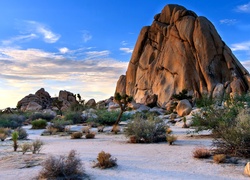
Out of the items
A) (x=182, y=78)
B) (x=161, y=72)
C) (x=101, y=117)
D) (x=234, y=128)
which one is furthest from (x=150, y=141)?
(x=161, y=72)

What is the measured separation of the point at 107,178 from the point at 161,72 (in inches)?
2268

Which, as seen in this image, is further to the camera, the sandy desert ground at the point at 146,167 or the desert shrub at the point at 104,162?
the desert shrub at the point at 104,162

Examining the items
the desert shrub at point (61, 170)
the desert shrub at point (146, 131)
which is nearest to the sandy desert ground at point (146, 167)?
the desert shrub at point (61, 170)

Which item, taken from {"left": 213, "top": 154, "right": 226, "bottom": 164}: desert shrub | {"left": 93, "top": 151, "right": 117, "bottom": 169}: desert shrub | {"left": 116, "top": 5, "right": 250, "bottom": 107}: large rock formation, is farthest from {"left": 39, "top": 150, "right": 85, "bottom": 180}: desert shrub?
{"left": 116, "top": 5, "right": 250, "bottom": 107}: large rock formation

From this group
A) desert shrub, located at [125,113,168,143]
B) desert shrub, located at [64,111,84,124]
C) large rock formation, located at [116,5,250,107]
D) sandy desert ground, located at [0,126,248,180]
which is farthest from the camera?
large rock formation, located at [116,5,250,107]

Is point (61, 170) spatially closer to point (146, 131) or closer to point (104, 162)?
point (104, 162)

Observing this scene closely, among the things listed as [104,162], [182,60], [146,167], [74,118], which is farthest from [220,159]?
[182,60]

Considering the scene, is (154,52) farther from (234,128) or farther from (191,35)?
(234,128)

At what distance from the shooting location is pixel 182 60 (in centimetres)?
6022

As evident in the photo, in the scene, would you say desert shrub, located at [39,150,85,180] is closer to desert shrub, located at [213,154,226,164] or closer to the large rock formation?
desert shrub, located at [213,154,226,164]

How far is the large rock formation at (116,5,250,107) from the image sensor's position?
5556 centimetres

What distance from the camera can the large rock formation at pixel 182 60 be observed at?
5556 cm

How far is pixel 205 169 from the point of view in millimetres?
9234

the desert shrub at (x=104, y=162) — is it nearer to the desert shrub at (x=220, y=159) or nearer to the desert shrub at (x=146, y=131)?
the desert shrub at (x=220, y=159)
